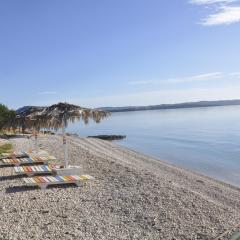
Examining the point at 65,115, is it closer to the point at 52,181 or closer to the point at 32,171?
the point at 32,171

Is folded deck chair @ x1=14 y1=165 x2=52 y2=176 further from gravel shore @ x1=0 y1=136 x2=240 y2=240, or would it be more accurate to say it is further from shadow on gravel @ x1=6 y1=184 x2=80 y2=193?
shadow on gravel @ x1=6 y1=184 x2=80 y2=193

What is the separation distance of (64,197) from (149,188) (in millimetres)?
3179

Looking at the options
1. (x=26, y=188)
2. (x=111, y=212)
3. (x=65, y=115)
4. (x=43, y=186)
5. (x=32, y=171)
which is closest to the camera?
(x=111, y=212)

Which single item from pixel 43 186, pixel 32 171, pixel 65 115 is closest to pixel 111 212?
pixel 43 186

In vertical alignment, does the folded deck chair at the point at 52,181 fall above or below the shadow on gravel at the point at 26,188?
above

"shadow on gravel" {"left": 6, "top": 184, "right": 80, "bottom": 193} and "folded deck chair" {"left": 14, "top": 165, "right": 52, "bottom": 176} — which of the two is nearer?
"shadow on gravel" {"left": 6, "top": 184, "right": 80, "bottom": 193}

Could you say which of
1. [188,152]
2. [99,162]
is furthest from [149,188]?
[188,152]

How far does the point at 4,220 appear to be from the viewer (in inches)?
424

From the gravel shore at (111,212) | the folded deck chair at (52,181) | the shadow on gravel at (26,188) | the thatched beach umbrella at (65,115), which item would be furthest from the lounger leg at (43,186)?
the thatched beach umbrella at (65,115)

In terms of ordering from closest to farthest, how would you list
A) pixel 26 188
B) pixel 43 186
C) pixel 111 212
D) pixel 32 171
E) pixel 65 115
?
pixel 111 212
pixel 43 186
pixel 26 188
pixel 32 171
pixel 65 115

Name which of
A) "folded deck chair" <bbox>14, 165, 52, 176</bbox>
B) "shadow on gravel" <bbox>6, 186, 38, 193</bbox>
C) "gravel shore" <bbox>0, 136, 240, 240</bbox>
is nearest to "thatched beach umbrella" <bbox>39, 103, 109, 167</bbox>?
"folded deck chair" <bbox>14, 165, 52, 176</bbox>

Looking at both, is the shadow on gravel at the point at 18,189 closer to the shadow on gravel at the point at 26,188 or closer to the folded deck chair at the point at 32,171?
the shadow on gravel at the point at 26,188

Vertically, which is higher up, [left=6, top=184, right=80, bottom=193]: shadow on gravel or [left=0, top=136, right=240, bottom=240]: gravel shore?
[left=6, top=184, right=80, bottom=193]: shadow on gravel

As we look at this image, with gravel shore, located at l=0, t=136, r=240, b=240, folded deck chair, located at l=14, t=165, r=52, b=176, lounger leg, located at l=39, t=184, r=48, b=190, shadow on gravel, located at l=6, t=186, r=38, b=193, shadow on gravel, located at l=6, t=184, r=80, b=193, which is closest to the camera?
gravel shore, located at l=0, t=136, r=240, b=240
